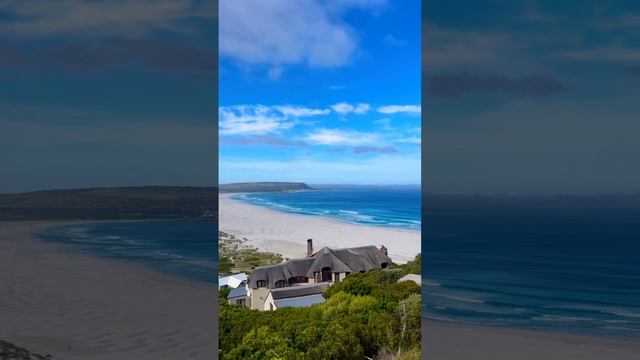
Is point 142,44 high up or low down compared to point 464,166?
up

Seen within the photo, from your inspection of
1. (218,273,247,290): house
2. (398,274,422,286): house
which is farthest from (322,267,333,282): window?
(218,273,247,290): house

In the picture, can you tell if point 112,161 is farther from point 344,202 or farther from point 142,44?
point 344,202

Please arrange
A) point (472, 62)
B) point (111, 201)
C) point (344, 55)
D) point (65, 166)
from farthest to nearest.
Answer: point (344, 55) → point (472, 62) → point (111, 201) → point (65, 166)

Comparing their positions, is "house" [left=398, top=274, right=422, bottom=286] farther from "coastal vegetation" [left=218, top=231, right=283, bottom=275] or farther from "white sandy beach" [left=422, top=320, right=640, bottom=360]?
"white sandy beach" [left=422, top=320, right=640, bottom=360]

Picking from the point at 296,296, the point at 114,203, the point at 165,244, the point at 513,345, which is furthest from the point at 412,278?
the point at 114,203

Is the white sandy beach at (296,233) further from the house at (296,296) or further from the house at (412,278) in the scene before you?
the house at (296,296)

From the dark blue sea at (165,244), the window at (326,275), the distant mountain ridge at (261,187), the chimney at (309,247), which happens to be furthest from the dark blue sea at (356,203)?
the dark blue sea at (165,244)

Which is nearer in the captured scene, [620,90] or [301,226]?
[620,90]

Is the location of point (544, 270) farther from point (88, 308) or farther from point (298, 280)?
point (88, 308)

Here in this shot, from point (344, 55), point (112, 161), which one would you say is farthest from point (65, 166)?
point (344, 55)
